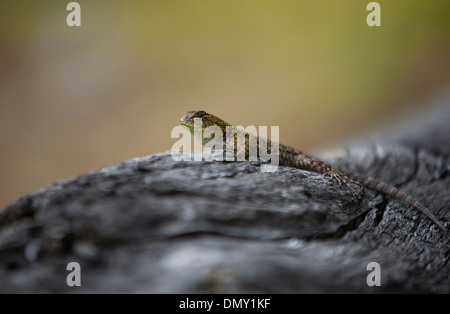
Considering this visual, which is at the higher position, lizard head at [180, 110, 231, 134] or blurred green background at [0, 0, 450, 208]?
blurred green background at [0, 0, 450, 208]

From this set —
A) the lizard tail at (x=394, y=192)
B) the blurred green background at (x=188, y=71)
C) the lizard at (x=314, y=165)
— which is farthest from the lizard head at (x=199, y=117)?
the blurred green background at (x=188, y=71)

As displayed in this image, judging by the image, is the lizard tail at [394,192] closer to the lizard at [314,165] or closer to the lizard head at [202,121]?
the lizard at [314,165]

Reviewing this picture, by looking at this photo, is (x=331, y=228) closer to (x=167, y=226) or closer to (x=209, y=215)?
(x=209, y=215)

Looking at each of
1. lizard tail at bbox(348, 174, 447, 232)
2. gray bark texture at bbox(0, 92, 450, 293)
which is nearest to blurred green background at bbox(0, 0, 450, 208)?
lizard tail at bbox(348, 174, 447, 232)

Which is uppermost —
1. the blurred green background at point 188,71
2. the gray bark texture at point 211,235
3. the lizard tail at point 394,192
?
the blurred green background at point 188,71

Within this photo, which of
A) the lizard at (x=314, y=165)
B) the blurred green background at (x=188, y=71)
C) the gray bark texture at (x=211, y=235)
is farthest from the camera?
the blurred green background at (x=188, y=71)

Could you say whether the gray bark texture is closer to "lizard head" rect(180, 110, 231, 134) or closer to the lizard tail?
the lizard tail
